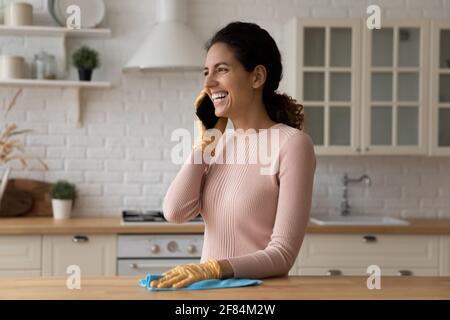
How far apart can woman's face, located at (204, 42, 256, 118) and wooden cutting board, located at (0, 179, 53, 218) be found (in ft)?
8.47

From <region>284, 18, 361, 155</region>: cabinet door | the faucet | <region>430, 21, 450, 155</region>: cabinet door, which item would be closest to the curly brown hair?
<region>284, 18, 361, 155</region>: cabinet door

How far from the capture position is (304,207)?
1.95 metres

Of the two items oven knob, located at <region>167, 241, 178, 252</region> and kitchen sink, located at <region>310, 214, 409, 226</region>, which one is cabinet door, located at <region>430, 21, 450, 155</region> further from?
oven knob, located at <region>167, 241, 178, 252</region>

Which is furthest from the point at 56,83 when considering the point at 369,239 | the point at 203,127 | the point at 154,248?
the point at 203,127

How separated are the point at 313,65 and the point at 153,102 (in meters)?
1.06

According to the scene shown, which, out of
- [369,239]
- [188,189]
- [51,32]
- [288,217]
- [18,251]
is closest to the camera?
[288,217]

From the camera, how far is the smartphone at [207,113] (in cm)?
217

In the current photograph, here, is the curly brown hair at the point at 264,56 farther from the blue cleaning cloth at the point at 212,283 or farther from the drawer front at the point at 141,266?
the drawer front at the point at 141,266

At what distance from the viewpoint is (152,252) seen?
392cm

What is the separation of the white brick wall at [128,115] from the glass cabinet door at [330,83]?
0.36 meters

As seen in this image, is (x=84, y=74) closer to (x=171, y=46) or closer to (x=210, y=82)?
(x=171, y=46)

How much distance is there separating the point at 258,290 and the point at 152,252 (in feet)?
7.45

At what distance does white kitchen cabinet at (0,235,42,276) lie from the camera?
3.88 metres
